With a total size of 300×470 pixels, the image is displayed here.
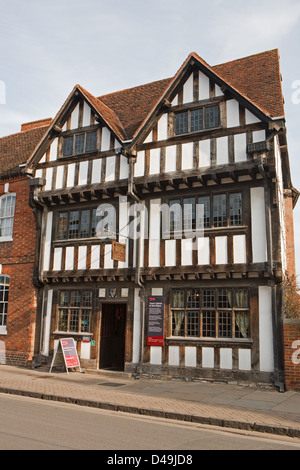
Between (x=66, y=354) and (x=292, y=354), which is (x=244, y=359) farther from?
(x=66, y=354)

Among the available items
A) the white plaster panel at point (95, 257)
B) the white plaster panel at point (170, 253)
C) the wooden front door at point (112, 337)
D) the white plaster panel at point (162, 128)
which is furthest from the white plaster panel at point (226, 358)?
the white plaster panel at point (162, 128)

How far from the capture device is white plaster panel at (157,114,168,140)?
1430 cm

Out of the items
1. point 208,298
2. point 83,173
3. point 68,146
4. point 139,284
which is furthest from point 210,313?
point 68,146

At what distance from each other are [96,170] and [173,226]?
3.70m

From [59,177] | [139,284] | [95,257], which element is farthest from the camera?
[59,177]

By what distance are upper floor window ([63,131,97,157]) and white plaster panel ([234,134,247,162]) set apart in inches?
213

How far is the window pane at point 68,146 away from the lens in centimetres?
1623

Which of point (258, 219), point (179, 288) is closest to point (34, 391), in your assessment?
point (179, 288)

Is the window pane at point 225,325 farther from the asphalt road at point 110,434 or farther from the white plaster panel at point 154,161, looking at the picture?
the white plaster panel at point 154,161

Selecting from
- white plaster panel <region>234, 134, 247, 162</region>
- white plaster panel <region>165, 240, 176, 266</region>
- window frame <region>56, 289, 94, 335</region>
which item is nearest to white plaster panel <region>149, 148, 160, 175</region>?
white plaster panel <region>165, 240, 176, 266</region>

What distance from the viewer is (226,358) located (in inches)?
484

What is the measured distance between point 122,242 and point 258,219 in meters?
4.63

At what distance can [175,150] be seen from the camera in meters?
13.9
